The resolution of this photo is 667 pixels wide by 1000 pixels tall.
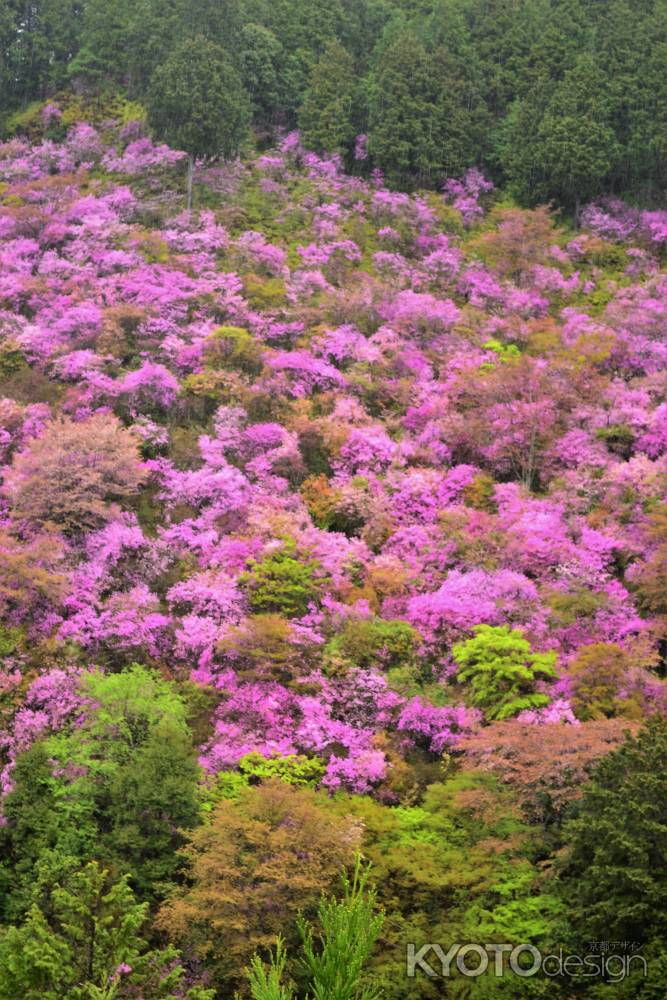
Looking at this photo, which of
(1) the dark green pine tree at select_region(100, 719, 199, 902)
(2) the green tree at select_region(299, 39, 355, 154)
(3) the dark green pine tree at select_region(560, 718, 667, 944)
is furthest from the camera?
(2) the green tree at select_region(299, 39, 355, 154)

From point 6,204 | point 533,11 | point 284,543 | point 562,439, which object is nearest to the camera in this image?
point 284,543

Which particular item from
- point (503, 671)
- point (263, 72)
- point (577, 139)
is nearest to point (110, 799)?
point (503, 671)

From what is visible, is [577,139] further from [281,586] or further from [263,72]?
[281,586]

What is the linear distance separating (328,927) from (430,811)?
1345 centimetres

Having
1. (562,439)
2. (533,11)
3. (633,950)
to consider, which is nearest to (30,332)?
(562,439)

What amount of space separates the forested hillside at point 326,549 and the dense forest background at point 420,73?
0.35m

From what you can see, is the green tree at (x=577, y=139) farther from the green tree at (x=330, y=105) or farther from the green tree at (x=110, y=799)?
the green tree at (x=110, y=799)

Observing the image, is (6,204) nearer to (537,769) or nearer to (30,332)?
(30,332)

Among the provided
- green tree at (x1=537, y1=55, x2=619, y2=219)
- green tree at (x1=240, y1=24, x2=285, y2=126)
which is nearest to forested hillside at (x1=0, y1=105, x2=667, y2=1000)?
green tree at (x1=240, y1=24, x2=285, y2=126)

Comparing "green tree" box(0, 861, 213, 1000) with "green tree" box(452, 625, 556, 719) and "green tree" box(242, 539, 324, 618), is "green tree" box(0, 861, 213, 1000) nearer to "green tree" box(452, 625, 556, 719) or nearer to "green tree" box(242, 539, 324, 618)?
"green tree" box(452, 625, 556, 719)

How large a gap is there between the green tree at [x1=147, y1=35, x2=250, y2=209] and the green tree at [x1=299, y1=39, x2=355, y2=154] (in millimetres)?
4460

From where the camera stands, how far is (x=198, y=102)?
1961 inches

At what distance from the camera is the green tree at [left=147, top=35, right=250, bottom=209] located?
1964 inches

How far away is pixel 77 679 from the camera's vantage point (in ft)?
84.4
